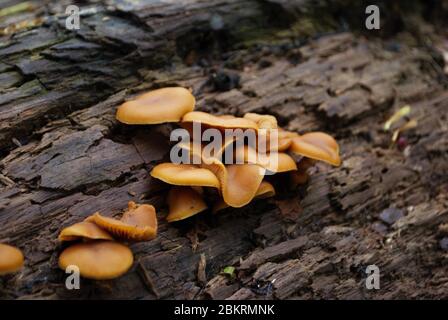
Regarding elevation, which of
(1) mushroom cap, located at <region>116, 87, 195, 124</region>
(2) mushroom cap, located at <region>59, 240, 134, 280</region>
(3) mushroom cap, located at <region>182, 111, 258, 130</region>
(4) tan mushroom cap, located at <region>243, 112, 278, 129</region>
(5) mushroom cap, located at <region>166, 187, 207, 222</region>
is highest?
(1) mushroom cap, located at <region>116, 87, 195, 124</region>

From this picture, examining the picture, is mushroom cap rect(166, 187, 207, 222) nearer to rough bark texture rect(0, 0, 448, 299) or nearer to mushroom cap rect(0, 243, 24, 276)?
rough bark texture rect(0, 0, 448, 299)

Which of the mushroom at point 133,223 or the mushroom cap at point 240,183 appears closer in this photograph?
the mushroom at point 133,223

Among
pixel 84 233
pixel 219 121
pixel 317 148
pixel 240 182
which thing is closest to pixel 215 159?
pixel 240 182

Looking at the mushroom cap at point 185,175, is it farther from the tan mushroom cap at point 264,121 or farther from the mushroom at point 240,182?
the tan mushroom cap at point 264,121

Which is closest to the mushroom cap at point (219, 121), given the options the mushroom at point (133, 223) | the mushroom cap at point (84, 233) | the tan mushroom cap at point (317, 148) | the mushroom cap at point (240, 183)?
the mushroom cap at point (240, 183)

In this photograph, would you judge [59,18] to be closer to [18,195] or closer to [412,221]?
[18,195]

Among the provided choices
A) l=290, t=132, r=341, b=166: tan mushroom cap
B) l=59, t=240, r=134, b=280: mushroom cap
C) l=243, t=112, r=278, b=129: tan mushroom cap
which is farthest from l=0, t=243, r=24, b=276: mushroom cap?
l=290, t=132, r=341, b=166: tan mushroom cap
